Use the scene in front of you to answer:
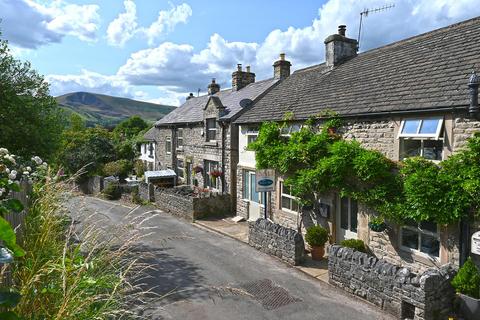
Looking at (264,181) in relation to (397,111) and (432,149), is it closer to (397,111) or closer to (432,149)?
(397,111)

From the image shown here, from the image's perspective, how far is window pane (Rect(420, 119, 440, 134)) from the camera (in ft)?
28.9

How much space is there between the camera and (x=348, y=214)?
11.6m

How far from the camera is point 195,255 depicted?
1232cm

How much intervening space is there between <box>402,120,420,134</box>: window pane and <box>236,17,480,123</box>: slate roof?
365 mm

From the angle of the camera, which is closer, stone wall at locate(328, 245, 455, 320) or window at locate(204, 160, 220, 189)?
stone wall at locate(328, 245, 455, 320)

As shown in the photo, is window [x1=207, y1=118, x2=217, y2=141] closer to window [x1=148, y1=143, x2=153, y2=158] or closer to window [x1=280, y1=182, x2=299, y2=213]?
window [x1=280, y1=182, x2=299, y2=213]

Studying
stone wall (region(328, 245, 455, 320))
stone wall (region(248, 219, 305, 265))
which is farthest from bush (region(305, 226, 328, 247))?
stone wall (region(328, 245, 455, 320))

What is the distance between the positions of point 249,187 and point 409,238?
28.9 ft

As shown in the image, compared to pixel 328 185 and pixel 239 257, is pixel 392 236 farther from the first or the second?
pixel 239 257

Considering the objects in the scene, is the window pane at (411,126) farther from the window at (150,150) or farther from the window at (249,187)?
the window at (150,150)

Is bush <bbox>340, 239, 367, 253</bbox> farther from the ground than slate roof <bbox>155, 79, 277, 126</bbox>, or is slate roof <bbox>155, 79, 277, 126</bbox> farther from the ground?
slate roof <bbox>155, 79, 277, 126</bbox>

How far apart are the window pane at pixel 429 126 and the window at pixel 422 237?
2.33m

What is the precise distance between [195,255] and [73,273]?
8784 millimetres

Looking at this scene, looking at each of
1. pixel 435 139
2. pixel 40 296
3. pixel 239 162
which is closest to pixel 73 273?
pixel 40 296
